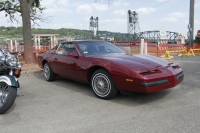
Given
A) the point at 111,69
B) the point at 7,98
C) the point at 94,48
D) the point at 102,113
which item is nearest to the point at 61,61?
the point at 94,48

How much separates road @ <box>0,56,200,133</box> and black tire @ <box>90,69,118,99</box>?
137 mm

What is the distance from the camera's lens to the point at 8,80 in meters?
3.64

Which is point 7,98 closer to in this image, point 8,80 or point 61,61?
point 8,80

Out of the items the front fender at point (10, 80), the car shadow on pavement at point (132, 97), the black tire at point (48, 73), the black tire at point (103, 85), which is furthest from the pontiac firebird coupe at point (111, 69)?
the front fender at point (10, 80)

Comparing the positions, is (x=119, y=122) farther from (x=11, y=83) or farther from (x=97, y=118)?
(x=11, y=83)

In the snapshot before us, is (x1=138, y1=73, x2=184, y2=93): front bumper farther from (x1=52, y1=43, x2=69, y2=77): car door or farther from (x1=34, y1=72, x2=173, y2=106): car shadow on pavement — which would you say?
(x1=52, y1=43, x2=69, y2=77): car door

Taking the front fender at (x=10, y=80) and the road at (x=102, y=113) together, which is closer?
the road at (x=102, y=113)

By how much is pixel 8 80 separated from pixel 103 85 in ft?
6.14

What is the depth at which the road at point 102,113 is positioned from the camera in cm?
300

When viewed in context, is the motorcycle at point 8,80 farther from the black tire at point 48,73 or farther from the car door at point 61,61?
the black tire at point 48,73

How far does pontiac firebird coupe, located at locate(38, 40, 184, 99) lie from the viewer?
3828 millimetres

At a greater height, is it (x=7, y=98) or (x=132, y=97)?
(x=7, y=98)

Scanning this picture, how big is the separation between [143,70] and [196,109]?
3.84ft

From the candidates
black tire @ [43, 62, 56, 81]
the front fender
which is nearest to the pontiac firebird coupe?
black tire @ [43, 62, 56, 81]
